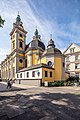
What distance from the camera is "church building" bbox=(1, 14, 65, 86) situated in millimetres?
27706

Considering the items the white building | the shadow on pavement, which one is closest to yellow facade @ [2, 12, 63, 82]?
the white building

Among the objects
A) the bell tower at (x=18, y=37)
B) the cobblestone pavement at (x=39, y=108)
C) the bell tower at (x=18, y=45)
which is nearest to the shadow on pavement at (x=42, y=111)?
the cobblestone pavement at (x=39, y=108)

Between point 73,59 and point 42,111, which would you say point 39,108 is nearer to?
point 42,111

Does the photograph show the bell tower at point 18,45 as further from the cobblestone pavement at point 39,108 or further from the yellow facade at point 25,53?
the cobblestone pavement at point 39,108

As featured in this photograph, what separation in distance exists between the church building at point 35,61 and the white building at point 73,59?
10.1 meters

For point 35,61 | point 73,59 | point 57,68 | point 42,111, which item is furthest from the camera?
point 73,59

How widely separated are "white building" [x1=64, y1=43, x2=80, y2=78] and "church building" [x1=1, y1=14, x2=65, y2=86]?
10136mm

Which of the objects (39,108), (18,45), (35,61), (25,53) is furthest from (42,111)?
(25,53)

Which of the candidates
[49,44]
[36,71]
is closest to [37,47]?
[49,44]

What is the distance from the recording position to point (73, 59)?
144ft

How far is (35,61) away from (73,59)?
14.8 metres

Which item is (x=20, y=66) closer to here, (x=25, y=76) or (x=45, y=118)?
(x=25, y=76)

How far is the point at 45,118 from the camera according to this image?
5.66 metres

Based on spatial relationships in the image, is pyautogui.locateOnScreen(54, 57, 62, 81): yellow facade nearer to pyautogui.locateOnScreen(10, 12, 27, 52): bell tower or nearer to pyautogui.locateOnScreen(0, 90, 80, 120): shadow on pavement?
pyautogui.locateOnScreen(10, 12, 27, 52): bell tower
